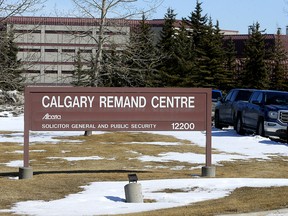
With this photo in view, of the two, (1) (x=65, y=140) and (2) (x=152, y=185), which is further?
(1) (x=65, y=140)

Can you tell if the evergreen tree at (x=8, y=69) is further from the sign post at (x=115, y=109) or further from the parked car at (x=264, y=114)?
the parked car at (x=264, y=114)

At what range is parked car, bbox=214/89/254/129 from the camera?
29047mm

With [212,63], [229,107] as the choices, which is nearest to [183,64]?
[212,63]

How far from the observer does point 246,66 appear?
81375 mm

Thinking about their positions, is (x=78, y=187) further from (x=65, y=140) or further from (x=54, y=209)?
(x=65, y=140)

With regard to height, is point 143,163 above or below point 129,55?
below

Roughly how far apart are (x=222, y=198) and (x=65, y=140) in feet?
46.1

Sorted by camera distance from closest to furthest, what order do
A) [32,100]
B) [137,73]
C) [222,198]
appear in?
[222,198]
[32,100]
[137,73]

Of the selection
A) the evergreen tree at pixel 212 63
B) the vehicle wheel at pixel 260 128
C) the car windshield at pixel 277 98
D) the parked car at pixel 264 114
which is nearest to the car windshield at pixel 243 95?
the parked car at pixel 264 114

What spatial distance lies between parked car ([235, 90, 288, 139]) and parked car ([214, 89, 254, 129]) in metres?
0.81

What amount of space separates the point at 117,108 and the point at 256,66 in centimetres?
6733

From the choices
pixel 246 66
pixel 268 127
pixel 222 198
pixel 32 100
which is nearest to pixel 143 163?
pixel 32 100

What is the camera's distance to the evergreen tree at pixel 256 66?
80000 mm

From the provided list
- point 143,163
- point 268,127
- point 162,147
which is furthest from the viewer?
point 268,127
